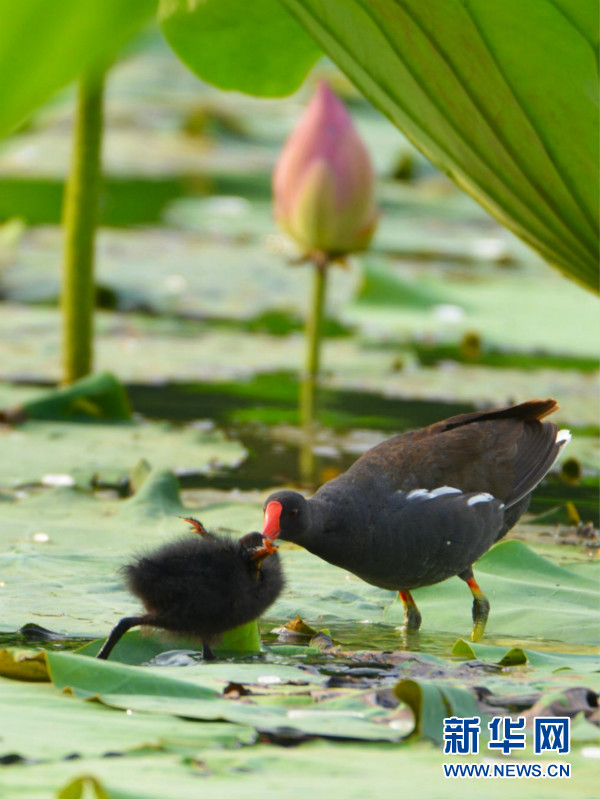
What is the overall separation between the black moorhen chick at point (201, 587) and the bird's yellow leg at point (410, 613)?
0.28m

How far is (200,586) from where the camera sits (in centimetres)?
190

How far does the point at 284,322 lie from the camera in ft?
19.9

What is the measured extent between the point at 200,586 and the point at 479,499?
0.78 m

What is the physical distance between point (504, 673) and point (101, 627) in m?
0.69

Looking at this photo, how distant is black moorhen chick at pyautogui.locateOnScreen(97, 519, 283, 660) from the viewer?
6.11ft

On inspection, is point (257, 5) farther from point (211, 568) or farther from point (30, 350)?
point (30, 350)

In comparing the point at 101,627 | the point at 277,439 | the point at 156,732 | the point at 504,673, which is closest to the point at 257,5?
the point at 101,627

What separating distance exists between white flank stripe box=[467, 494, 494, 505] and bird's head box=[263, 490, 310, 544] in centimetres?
40

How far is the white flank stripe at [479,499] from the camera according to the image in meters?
2.44

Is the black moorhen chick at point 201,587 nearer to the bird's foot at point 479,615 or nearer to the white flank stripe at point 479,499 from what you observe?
the bird's foot at point 479,615

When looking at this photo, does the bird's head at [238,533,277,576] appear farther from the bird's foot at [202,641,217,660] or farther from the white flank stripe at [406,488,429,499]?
the white flank stripe at [406,488,429,499]

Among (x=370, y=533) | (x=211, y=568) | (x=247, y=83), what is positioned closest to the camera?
(x=211, y=568)

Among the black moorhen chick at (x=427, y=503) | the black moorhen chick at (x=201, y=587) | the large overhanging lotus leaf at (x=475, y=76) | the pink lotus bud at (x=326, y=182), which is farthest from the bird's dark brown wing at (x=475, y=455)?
the pink lotus bud at (x=326, y=182)

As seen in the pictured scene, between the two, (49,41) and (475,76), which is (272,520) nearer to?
(475,76)
